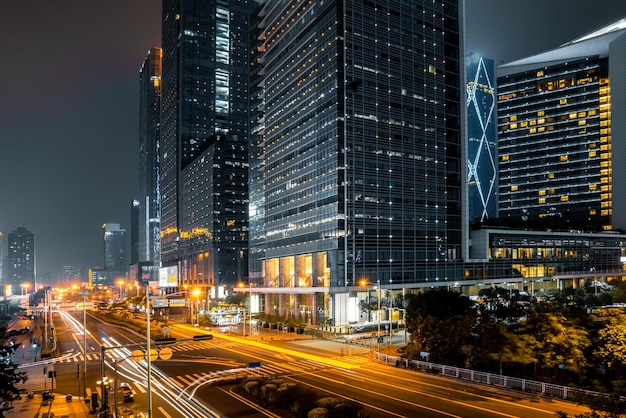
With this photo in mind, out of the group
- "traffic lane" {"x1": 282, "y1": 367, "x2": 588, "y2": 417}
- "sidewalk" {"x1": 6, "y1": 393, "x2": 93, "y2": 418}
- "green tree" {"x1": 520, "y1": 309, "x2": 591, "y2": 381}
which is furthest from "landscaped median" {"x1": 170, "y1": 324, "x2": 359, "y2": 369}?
"sidewalk" {"x1": 6, "y1": 393, "x2": 93, "y2": 418}

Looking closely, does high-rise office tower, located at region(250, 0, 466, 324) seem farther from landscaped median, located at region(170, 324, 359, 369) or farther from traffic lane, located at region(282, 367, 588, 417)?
traffic lane, located at region(282, 367, 588, 417)

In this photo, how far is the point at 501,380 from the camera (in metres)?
42.7

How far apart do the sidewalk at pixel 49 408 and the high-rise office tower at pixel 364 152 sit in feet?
214

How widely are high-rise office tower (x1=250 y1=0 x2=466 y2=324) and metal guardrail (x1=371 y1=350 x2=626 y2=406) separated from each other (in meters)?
46.7

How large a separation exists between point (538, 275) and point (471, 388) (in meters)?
109

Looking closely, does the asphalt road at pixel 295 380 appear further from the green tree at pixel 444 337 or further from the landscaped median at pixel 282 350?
the green tree at pixel 444 337

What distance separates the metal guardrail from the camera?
1431 inches

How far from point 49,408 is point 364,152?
269ft

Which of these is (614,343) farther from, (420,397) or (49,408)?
(49,408)

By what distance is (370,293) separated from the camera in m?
109

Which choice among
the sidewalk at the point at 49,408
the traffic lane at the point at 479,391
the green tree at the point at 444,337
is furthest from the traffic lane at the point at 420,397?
the sidewalk at the point at 49,408

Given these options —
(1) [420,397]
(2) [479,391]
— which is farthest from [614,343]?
(1) [420,397]

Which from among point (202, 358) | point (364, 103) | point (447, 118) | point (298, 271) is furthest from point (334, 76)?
point (202, 358)

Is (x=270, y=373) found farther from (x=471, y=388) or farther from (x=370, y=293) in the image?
(x=370, y=293)
